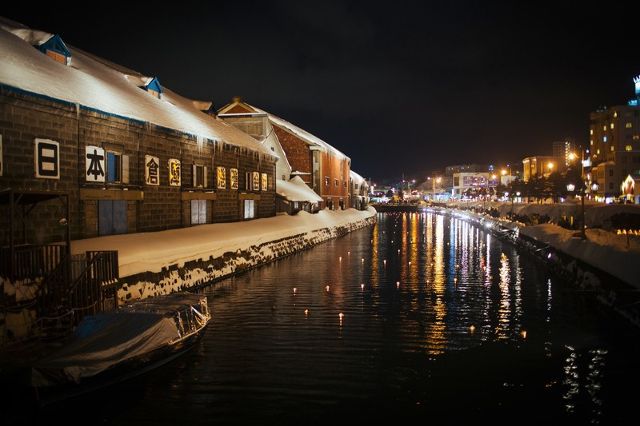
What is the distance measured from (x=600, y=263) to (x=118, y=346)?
65.0 feet

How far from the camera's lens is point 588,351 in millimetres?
14961

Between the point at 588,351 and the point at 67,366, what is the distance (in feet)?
45.5

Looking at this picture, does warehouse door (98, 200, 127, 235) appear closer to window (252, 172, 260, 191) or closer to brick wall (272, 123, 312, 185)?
window (252, 172, 260, 191)

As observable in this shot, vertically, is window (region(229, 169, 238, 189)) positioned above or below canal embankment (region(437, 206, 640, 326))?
above

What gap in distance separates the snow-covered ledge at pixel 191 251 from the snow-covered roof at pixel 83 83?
6321 millimetres

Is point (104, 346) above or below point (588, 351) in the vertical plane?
above

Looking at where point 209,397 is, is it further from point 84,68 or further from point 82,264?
point 84,68

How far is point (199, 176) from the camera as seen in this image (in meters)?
34.5

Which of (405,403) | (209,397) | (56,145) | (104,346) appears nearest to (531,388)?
(405,403)

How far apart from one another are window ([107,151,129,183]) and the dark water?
777 cm

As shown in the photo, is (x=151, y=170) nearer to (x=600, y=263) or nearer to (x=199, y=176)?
(x=199, y=176)

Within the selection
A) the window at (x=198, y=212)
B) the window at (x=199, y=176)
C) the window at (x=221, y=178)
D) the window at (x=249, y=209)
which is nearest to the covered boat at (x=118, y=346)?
the window at (x=199, y=176)

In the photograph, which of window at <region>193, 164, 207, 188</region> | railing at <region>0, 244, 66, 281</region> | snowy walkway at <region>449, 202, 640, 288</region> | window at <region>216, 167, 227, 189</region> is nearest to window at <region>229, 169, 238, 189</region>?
window at <region>216, 167, 227, 189</region>

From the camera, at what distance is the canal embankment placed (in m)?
Answer: 18.4
